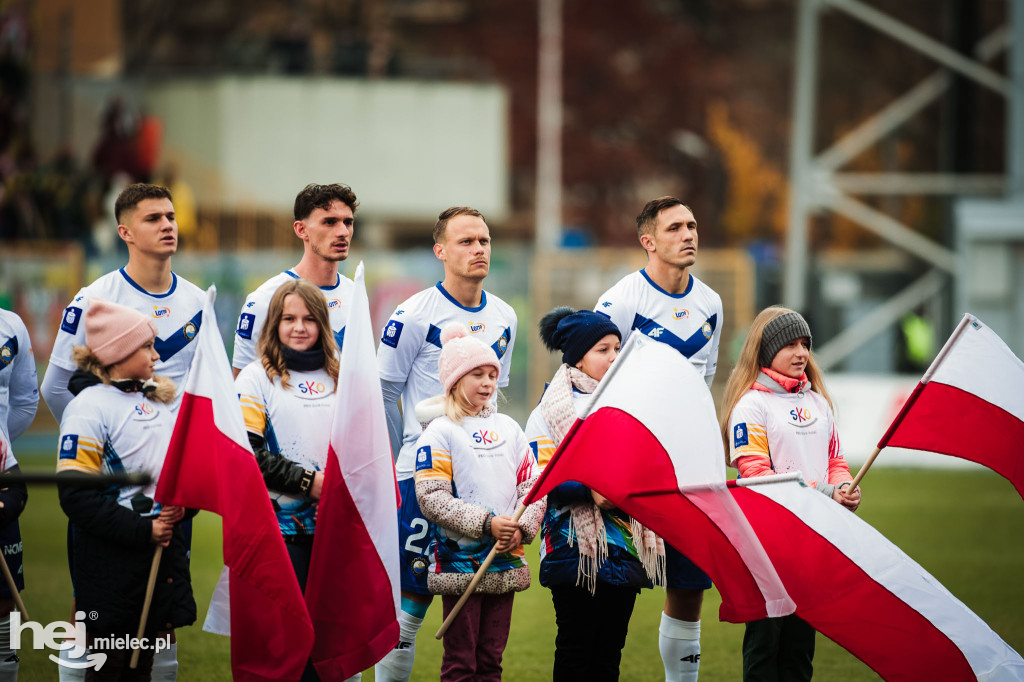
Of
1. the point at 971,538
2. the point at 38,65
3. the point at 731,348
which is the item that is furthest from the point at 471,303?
the point at 38,65

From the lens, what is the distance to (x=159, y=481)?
5.59 meters

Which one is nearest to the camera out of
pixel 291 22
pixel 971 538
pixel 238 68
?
pixel 971 538

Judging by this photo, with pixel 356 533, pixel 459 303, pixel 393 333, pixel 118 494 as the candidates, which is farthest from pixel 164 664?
pixel 459 303

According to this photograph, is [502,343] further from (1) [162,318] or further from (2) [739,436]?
(1) [162,318]

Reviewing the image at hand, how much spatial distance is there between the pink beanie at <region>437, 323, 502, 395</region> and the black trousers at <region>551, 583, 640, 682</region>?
1050 millimetres

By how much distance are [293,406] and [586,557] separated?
146cm

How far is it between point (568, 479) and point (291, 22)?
37902 millimetres

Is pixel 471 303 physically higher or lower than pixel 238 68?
lower

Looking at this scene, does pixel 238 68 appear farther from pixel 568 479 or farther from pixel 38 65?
pixel 568 479

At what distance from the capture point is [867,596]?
5.74 meters

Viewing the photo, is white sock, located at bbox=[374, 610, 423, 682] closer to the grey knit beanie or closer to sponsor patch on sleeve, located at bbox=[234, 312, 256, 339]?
sponsor patch on sleeve, located at bbox=[234, 312, 256, 339]

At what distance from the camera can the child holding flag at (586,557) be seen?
597cm

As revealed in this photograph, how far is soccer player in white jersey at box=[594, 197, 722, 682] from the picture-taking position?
6.87 metres

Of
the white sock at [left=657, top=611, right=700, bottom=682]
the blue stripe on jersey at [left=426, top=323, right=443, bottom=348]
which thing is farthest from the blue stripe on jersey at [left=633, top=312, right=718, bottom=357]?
the white sock at [left=657, top=611, right=700, bottom=682]
